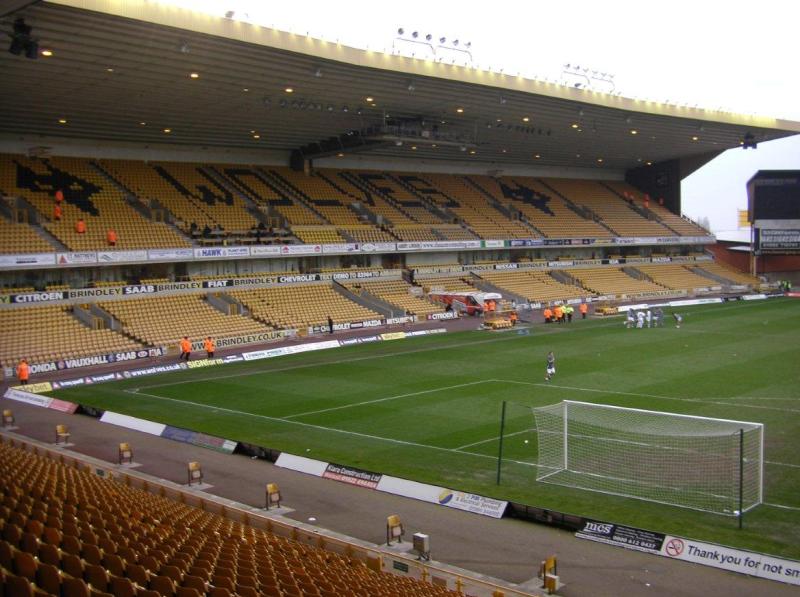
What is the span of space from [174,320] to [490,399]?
21.0 meters

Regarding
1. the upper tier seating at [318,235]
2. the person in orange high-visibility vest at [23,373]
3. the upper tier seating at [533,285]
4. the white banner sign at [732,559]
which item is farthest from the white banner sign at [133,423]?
the upper tier seating at [533,285]

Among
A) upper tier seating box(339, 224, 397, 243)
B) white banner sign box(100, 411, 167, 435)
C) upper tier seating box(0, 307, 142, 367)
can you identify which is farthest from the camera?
upper tier seating box(339, 224, 397, 243)

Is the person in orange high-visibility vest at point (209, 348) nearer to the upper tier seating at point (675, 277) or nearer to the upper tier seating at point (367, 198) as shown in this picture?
the upper tier seating at point (367, 198)

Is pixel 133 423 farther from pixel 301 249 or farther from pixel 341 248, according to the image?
pixel 341 248

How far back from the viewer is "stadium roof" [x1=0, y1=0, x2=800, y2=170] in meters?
29.3

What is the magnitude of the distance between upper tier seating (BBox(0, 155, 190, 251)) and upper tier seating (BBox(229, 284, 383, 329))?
5.16m

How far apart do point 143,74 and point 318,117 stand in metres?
13.8

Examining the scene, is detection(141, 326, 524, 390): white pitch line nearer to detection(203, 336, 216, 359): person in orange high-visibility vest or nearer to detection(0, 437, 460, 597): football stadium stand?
detection(203, 336, 216, 359): person in orange high-visibility vest

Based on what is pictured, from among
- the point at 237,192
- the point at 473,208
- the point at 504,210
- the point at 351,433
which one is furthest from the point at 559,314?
the point at 351,433

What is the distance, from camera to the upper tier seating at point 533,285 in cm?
5816

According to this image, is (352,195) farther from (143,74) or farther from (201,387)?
(201,387)

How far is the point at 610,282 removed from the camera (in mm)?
65188

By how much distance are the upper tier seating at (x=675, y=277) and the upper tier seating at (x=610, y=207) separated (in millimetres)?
3148

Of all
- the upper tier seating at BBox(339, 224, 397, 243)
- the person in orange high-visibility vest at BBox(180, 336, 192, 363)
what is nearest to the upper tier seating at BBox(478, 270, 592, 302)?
the upper tier seating at BBox(339, 224, 397, 243)
